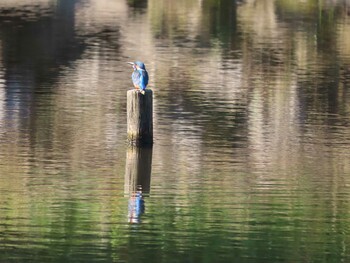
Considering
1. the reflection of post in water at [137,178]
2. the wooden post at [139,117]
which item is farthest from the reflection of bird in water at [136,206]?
the wooden post at [139,117]

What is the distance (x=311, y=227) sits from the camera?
63.3ft

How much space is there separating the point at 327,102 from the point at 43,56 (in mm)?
12604

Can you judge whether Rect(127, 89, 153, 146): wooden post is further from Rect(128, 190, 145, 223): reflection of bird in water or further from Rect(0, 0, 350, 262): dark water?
Rect(128, 190, 145, 223): reflection of bird in water

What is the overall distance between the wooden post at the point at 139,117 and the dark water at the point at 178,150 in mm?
341

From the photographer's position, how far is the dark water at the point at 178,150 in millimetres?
18328

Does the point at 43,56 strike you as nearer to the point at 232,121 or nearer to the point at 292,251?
the point at 232,121

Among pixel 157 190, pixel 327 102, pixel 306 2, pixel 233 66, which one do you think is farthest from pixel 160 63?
pixel 306 2

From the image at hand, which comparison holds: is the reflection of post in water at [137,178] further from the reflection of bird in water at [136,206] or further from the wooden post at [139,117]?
the wooden post at [139,117]

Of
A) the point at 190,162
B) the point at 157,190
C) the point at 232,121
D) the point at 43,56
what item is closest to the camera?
the point at 157,190

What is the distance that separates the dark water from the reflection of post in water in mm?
32

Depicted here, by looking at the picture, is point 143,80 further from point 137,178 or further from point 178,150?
point 137,178

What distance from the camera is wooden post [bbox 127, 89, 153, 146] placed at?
25.7 meters

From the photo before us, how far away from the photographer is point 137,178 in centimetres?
2316

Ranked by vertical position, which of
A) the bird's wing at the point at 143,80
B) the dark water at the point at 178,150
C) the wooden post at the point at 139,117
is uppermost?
the bird's wing at the point at 143,80
